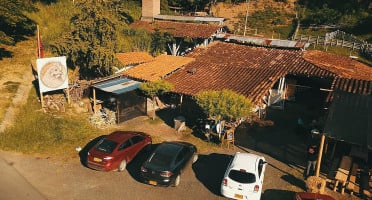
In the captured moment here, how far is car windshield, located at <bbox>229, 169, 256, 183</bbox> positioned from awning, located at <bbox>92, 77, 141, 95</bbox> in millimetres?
10136

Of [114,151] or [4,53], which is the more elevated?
[4,53]

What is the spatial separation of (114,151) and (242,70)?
1335cm

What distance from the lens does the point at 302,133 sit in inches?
835

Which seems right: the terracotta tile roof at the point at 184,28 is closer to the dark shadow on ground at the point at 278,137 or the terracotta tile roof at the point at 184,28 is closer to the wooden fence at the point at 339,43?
the dark shadow on ground at the point at 278,137

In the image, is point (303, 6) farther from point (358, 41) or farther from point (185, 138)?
point (185, 138)

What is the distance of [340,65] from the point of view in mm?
27266

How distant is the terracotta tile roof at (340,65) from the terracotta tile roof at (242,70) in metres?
0.72

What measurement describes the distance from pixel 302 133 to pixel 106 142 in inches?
494

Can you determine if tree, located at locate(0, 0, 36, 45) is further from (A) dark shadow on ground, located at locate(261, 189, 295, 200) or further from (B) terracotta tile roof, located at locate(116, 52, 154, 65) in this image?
(A) dark shadow on ground, located at locate(261, 189, 295, 200)

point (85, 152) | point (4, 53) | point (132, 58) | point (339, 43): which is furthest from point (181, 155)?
point (339, 43)

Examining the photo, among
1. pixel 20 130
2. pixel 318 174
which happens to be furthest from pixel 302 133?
pixel 20 130

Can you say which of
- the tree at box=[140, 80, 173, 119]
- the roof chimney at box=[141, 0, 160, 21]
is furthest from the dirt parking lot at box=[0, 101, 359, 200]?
the roof chimney at box=[141, 0, 160, 21]

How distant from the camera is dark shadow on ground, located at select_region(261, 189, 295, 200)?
A: 1462 cm

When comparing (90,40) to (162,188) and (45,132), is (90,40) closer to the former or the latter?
(45,132)
